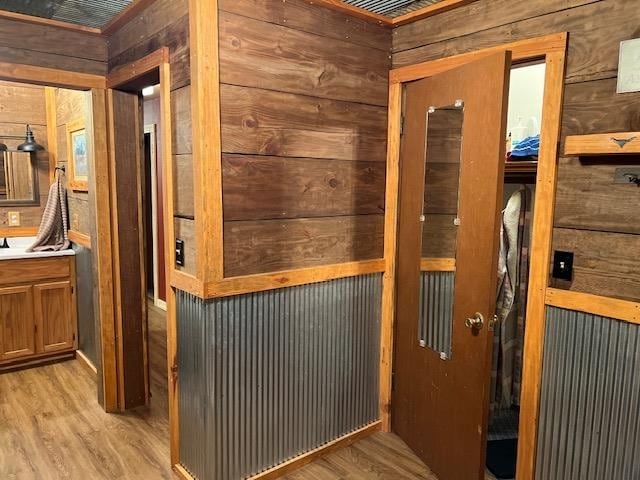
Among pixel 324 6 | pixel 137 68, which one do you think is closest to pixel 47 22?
pixel 137 68

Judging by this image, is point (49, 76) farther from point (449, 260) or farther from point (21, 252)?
point (449, 260)

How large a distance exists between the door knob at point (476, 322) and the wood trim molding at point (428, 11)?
1376 mm

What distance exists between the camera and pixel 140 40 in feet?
7.58

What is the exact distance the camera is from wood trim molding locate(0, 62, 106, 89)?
94.4 inches

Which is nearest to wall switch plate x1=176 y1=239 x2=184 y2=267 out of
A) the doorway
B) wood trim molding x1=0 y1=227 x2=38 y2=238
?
wood trim molding x1=0 y1=227 x2=38 y2=238

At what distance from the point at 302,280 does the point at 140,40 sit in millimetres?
1381

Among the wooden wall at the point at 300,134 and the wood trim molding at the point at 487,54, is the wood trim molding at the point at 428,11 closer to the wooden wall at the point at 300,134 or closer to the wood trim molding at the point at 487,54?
the wooden wall at the point at 300,134

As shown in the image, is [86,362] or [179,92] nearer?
[179,92]

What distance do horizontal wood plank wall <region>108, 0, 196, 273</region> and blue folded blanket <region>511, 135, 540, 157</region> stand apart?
1.77 metres

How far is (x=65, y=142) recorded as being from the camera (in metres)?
3.55

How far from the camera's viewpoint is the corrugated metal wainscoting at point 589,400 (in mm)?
1775

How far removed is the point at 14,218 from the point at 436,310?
337cm

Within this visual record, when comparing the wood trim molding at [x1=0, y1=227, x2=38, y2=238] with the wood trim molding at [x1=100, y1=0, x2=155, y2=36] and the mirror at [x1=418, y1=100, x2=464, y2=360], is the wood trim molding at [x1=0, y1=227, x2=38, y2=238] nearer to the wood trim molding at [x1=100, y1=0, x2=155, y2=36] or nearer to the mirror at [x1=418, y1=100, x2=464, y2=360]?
the wood trim molding at [x1=100, y1=0, x2=155, y2=36]

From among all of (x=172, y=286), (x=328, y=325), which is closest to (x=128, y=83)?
(x=172, y=286)
